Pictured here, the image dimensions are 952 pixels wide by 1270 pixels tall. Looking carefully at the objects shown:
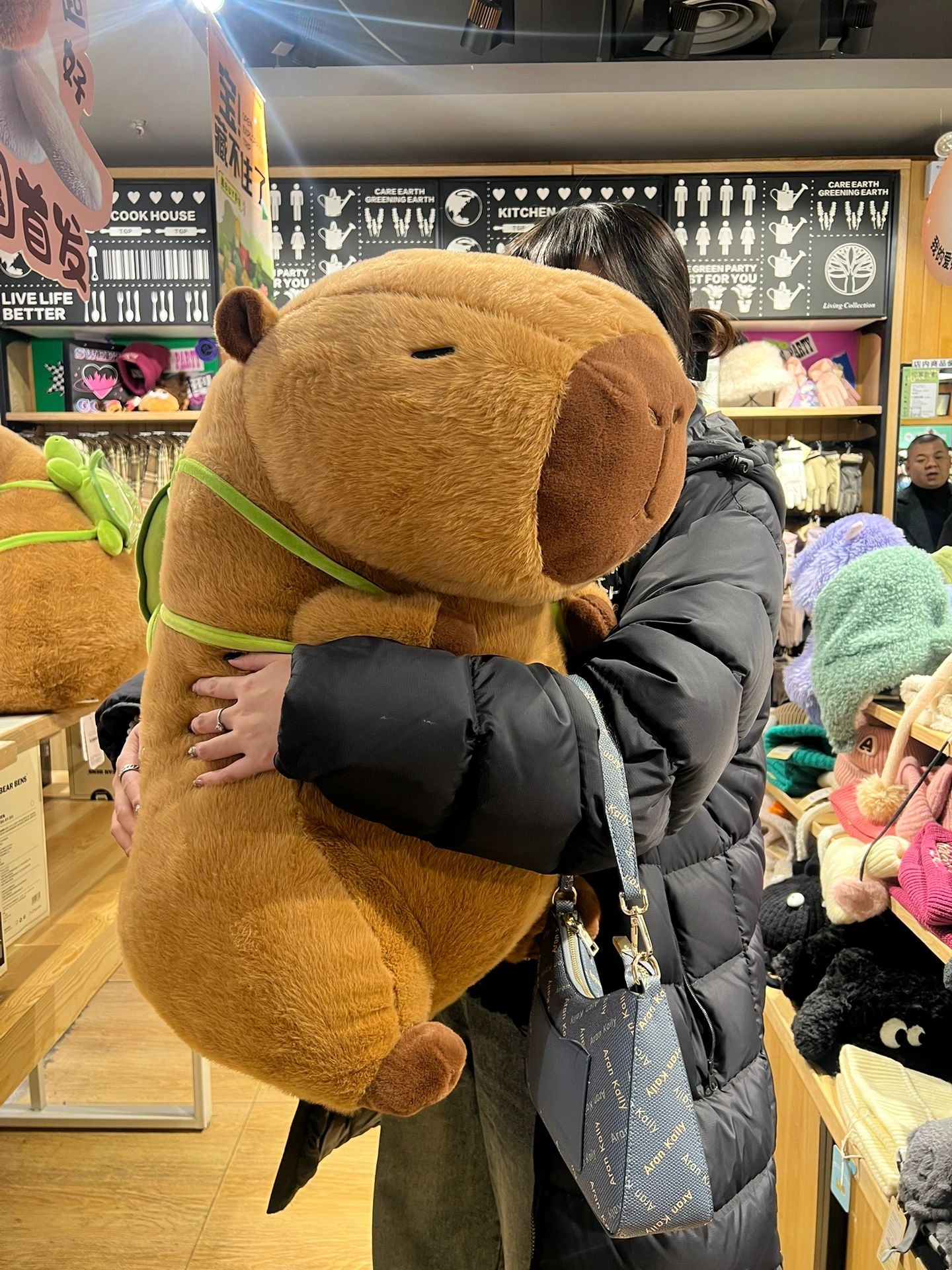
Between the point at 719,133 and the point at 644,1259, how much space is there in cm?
375

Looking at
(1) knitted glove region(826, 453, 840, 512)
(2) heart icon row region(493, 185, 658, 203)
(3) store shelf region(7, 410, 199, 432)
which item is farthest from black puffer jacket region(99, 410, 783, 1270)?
(3) store shelf region(7, 410, 199, 432)

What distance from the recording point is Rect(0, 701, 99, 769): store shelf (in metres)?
1.20

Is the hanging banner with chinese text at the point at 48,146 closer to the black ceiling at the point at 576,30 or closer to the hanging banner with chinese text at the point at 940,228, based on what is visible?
the hanging banner with chinese text at the point at 940,228

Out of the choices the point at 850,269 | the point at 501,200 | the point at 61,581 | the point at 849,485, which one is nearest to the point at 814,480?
the point at 849,485

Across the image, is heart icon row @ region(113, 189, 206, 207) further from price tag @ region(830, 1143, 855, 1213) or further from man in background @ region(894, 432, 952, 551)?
price tag @ region(830, 1143, 855, 1213)

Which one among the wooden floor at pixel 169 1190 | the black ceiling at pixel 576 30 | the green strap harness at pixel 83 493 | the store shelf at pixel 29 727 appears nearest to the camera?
the store shelf at pixel 29 727

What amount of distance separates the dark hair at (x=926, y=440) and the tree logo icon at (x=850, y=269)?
611mm

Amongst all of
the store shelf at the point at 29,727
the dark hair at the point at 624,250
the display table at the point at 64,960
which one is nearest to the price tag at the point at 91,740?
the display table at the point at 64,960

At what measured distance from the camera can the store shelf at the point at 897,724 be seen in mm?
1405

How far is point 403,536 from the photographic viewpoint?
1.92 feet

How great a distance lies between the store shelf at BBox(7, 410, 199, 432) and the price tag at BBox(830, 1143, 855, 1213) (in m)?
3.13

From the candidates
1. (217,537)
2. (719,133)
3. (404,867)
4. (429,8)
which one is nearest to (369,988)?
(404,867)

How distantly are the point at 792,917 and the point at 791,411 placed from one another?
2.30 metres

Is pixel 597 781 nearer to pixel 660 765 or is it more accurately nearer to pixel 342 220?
pixel 660 765
